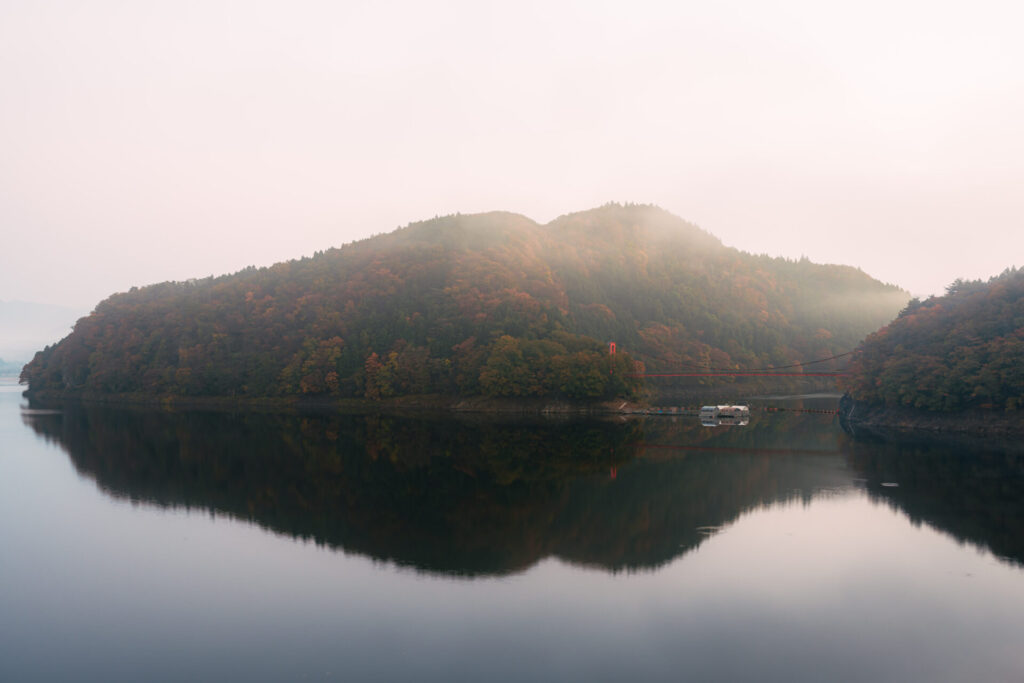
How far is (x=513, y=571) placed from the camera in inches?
784

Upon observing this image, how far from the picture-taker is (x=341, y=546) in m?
22.7

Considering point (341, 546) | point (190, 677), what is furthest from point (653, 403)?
point (190, 677)

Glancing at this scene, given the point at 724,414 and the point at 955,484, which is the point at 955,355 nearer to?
the point at 724,414

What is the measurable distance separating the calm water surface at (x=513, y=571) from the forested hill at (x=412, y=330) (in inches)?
2262

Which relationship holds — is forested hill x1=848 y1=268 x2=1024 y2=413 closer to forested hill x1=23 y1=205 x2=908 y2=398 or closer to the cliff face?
the cliff face

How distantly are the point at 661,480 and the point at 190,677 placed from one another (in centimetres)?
2666

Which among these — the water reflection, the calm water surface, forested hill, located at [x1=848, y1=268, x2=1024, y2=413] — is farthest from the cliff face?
the calm water surface

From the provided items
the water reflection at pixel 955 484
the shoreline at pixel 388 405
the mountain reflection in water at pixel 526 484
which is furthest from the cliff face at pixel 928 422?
the shoreline at pixel 388 405

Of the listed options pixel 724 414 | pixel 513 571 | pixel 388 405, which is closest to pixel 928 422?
pixel 724 414

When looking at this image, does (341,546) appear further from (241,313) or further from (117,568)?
(241,313)

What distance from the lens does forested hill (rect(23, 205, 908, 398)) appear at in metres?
105

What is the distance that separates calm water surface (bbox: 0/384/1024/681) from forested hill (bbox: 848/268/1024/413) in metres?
22.0

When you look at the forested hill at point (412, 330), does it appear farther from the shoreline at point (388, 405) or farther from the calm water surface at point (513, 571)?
the calm water surface at point (513, 571)

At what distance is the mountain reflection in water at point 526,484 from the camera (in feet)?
76.6
